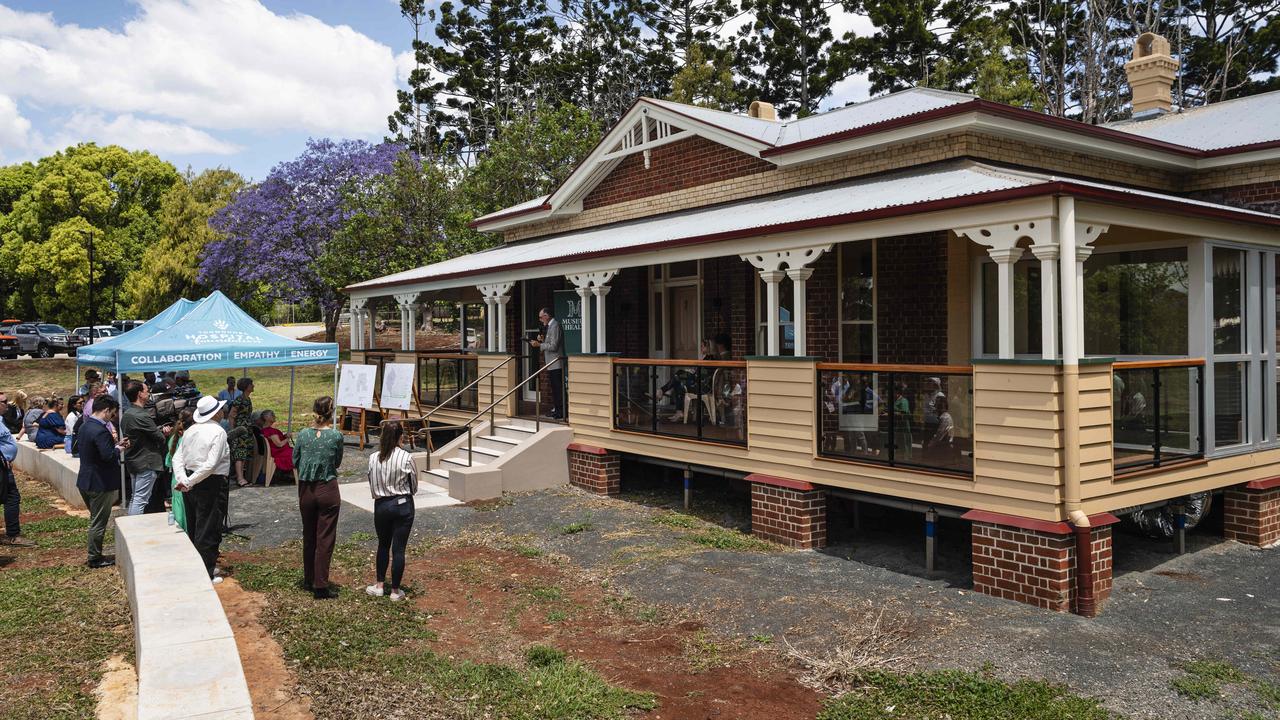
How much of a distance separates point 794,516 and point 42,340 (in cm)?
4146

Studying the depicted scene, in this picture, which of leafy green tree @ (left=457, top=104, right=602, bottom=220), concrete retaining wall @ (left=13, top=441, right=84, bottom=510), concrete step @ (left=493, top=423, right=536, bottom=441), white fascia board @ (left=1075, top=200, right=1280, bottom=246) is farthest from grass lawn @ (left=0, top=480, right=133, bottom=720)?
leafy green tree @ (left=457, top=104, right=602, bottom=220)

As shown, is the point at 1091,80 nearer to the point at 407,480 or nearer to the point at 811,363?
the point at 811,363

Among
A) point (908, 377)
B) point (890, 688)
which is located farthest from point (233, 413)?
point (890, 688)

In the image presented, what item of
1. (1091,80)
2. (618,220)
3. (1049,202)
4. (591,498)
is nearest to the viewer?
(1049,202)

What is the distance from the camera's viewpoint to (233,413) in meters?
14.5

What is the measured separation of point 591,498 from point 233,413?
5.99m

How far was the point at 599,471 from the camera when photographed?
13.4 m

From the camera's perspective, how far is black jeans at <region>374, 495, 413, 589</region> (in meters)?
8.16

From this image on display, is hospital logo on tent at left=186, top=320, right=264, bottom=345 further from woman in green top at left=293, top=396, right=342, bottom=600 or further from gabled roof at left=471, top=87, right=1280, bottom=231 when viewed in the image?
woman in green top at left=293, top=396, right=342, bottom=600

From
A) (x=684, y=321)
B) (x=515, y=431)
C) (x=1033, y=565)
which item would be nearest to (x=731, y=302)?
(x=684, y=321)

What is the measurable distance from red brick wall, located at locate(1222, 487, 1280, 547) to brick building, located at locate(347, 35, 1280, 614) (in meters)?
0.03

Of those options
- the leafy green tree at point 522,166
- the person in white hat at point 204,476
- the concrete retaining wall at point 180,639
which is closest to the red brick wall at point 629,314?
the person in white hat at point 204,476

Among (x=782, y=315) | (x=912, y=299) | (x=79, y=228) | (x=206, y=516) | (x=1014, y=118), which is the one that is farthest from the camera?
(x=79, y=228)

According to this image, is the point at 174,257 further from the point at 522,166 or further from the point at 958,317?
the point at 958,317
